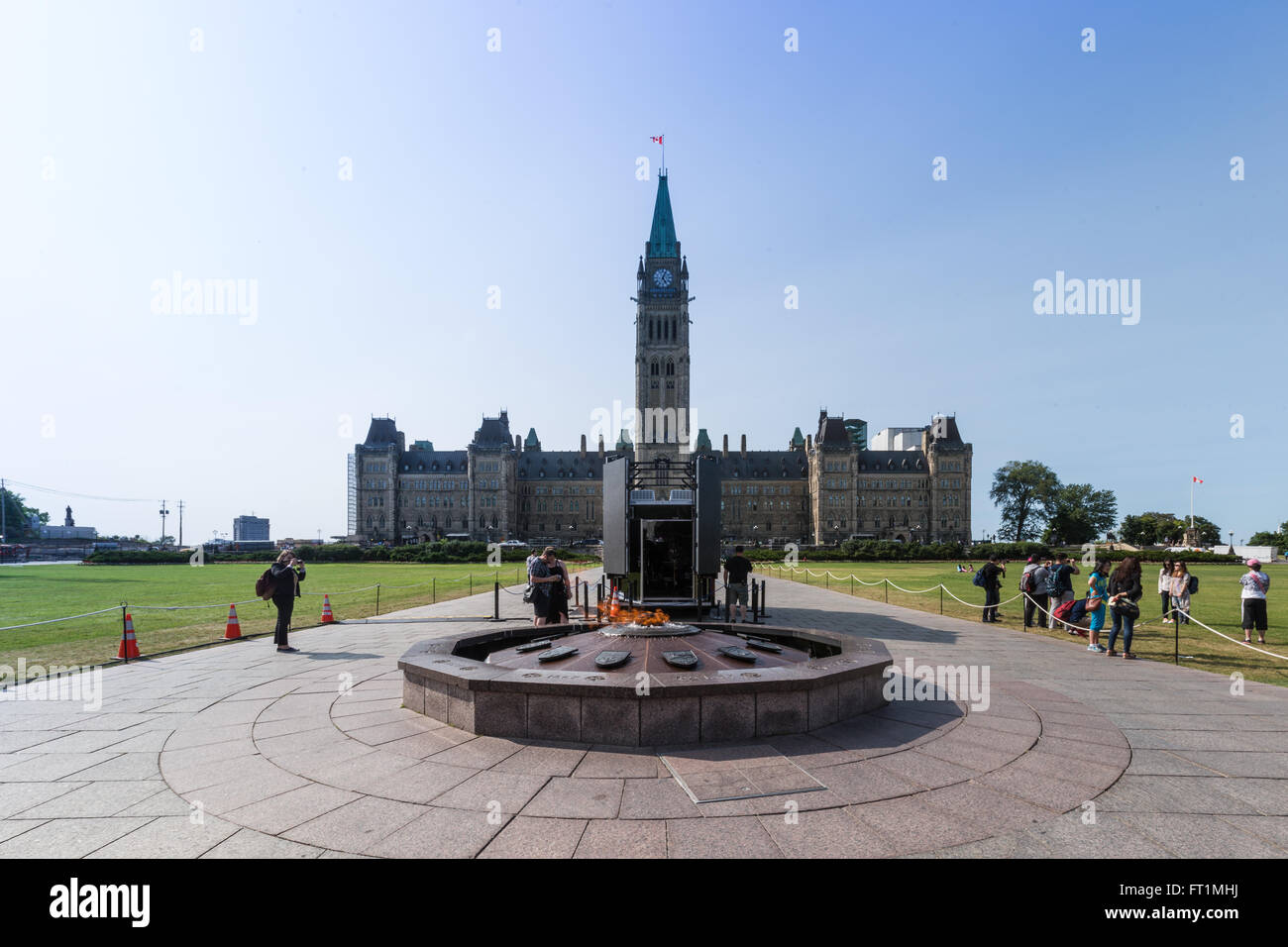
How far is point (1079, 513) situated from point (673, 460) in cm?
6720

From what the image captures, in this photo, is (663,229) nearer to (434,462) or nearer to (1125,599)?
(434,462)

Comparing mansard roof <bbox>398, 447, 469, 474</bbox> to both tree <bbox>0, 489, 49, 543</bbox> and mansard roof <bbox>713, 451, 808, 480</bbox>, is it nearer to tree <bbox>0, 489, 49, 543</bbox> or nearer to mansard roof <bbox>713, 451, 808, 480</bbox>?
mansard roof <bbox>713, 451, 808, 480</bbox>

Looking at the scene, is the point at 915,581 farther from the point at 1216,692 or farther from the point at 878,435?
the point at 878,435

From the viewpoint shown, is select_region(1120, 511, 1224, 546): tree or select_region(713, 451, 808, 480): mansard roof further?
select_region(713, 451, 808, 480): mansard roof

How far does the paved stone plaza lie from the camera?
14.7 feet

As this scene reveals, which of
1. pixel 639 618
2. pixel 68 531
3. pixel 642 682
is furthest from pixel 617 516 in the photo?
pixel 68 531

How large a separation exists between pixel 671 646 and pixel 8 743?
7650mm

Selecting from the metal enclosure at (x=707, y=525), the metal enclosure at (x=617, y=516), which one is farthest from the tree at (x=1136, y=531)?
the metal enclosure at (x=617, y=516)

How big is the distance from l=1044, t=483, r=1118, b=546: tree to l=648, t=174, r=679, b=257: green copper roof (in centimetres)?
7867

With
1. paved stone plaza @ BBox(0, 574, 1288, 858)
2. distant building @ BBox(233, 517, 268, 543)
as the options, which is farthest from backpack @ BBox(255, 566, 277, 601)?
distant building @ BBox(233, 517, 268, 543)

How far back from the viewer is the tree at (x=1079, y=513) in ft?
317

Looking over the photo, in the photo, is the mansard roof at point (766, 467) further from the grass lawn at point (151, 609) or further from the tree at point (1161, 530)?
the grass lawn at point (151, 609)

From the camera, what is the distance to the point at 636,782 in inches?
218

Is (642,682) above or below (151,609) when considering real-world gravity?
above
